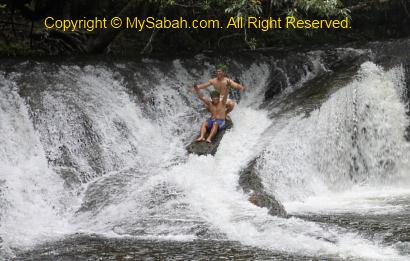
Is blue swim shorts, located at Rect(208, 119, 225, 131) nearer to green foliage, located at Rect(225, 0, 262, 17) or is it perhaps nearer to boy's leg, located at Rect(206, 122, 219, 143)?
boy's leg, located at Rect(206, 122, 219, 143)

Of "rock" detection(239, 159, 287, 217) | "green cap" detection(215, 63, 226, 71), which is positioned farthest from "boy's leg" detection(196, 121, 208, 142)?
"green cap" detection(215, 63, 226, 71)

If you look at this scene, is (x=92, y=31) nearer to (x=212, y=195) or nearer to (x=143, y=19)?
(x=143, y=19)

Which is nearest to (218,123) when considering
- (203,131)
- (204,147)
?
(203,131)

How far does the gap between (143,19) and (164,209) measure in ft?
23.1

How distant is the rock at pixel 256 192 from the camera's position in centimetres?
831

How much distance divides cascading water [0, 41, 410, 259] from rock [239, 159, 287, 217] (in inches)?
6.6

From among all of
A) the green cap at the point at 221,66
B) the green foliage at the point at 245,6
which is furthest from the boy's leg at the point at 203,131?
the green cap at the point at 221,66

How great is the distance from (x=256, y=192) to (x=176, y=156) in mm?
2468

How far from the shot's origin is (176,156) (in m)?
11.0

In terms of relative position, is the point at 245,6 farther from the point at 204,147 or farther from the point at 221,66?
the point at 221,66

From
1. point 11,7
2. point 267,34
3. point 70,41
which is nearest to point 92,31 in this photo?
point 70,41

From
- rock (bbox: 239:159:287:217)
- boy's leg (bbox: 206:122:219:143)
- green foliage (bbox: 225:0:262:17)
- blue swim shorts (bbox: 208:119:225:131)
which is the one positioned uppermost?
green foliage (bbox: 225:0:262:17)

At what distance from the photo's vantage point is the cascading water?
25.1 feet

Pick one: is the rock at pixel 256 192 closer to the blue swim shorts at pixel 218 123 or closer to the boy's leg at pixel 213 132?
the boy's leg at pixel 213 132
